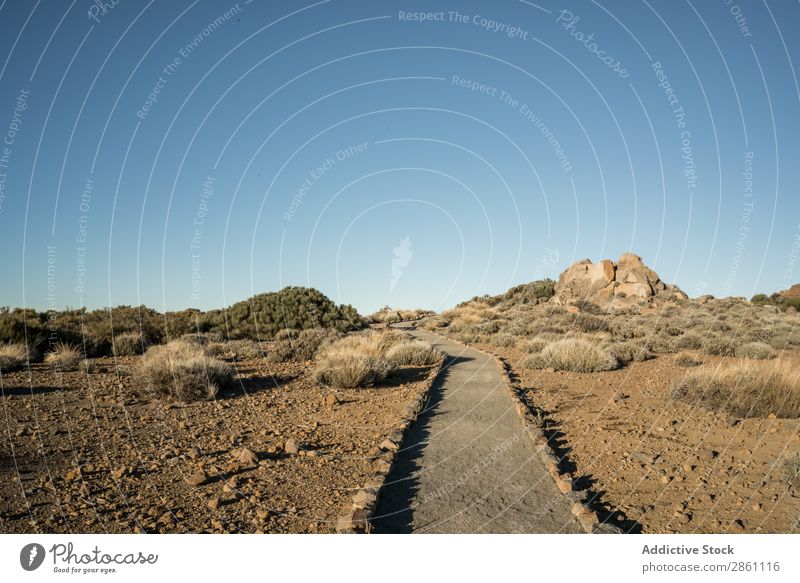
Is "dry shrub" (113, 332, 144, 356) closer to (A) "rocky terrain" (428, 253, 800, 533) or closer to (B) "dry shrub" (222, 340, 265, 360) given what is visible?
(B) "dry shrub" (222, 340, 265, 360)

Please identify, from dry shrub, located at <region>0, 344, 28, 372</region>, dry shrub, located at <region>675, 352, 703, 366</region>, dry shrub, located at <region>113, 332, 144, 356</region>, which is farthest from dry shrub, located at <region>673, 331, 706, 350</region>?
dry shrub, located at <region>0, 344, 28, 372</region>

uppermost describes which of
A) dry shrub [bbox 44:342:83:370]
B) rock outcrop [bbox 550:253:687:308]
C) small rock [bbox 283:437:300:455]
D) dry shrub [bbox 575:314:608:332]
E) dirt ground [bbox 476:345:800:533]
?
rock outcrop [bbox 550:253:687:308]

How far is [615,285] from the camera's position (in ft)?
170

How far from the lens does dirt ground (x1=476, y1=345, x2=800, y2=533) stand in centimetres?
546

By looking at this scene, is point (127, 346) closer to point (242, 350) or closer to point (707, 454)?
point (242, 350)

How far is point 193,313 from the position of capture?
91.0 ft

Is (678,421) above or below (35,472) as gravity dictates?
below

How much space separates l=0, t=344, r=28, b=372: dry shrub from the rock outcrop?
44.5 metres

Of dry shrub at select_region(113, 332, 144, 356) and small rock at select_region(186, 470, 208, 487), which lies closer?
small rock at select_region(186, 470, 208, 487)

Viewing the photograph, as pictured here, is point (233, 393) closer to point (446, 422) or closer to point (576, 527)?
point (446, 422)

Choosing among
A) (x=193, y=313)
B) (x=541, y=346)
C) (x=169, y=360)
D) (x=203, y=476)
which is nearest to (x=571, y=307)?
(x=541, y=346)

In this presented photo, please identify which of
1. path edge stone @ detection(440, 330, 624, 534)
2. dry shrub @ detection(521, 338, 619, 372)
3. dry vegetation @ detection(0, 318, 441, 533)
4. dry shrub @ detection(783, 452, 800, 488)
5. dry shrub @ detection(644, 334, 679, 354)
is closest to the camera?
path edge stone @ detection(440, 330, 624, 534)

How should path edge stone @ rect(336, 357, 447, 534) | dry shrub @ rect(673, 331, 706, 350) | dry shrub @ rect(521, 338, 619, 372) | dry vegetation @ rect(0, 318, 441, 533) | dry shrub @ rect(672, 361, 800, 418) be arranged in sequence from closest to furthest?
path edge stone @ rect(336, 357, 447, 534)
dry vegetation @ rect(0, 318, 441, 533)
dry shrub @ rect(672, 361, 800, 418)
dry shrub @ rect(521, 338, 619, 372)
dry shrub @ rect(673, 331, 706, 350)

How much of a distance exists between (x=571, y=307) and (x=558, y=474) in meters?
35.9
